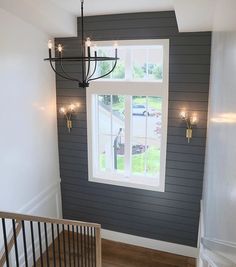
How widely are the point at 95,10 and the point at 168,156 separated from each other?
247cm

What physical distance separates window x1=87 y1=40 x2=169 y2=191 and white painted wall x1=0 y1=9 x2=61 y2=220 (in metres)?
0.72

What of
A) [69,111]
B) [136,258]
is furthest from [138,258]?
[69,111]

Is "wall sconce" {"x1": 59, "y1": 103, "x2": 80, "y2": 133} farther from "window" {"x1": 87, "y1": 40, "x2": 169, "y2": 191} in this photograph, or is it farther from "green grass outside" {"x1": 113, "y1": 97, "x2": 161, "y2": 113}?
"green grass outside" {"x1": 113, "y1": 97, "x2": 161, "y2": 113}

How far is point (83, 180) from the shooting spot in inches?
208

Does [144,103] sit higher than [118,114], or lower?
A: higher

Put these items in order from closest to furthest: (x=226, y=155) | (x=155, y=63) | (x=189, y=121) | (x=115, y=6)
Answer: (x=226, y=155) → (x=115, y=6) → (x=189, y=121) → (x=155, y=63)

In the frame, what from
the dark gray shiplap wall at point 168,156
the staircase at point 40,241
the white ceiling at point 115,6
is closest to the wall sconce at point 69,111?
the dark gray shiplap wall at point 168,156

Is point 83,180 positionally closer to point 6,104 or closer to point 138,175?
point 138,175

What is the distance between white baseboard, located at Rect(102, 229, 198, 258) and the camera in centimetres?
488

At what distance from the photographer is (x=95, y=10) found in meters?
4.26

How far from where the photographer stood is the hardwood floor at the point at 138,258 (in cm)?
479

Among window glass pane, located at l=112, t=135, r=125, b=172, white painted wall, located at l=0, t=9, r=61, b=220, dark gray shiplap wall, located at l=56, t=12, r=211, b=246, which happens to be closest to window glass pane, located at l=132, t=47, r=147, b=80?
dark gray shiplap wall, located at l=56, t=12, r=211, b=246

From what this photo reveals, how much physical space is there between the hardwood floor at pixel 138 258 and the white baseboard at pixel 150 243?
7cm

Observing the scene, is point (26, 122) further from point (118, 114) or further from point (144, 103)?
point (144, 103)
